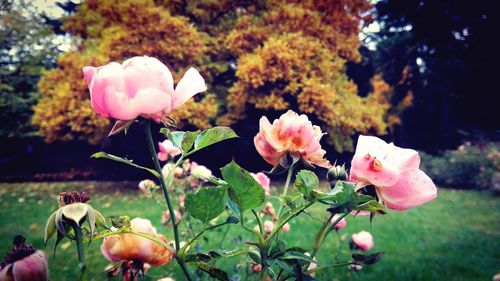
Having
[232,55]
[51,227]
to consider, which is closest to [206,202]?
[51,227]

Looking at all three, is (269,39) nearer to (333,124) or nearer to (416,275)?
(333,124)

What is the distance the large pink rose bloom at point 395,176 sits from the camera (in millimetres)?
327

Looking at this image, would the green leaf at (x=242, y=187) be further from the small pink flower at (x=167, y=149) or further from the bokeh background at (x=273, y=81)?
the bokeh background at (x=273, y=81)

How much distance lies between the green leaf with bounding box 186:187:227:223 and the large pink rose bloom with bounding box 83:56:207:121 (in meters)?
0.10

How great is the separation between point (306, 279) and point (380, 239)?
308 centimetres

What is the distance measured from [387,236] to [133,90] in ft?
10.8

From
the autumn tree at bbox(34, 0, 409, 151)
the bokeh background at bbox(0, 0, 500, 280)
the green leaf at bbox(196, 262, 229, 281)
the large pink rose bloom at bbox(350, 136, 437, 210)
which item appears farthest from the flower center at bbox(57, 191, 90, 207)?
the autumn tree at bbox(34, 0, 409, 151)

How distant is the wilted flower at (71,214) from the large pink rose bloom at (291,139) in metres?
0.17

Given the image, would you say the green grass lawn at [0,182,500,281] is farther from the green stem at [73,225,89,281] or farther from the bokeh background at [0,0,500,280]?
the green stem at [73,225,89,281]

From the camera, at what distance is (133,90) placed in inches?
13.2

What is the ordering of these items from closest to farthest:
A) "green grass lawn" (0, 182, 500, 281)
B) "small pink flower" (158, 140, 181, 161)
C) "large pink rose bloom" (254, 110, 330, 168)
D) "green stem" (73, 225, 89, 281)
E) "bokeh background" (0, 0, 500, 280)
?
"green stem" (73, 225, 89, 281)
"large pink rose bloom" (254, 110, 330, 168)
"small pink flower" (158, 140, 181, 161)
"green grass lawn" (0, 182, 500, 281)
"bokeh background" (0, 0, 500, 280)

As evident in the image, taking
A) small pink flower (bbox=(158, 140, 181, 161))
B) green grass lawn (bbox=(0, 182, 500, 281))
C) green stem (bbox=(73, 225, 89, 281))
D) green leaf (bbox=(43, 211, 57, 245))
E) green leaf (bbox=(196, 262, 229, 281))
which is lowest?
green grass lawn (bbox=(0, 182, 500, 281))

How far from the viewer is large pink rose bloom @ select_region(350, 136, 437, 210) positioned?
1.07 ft

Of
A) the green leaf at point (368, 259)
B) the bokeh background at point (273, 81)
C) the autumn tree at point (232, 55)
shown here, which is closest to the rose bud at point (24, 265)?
the green leaf at point (368, 259)
